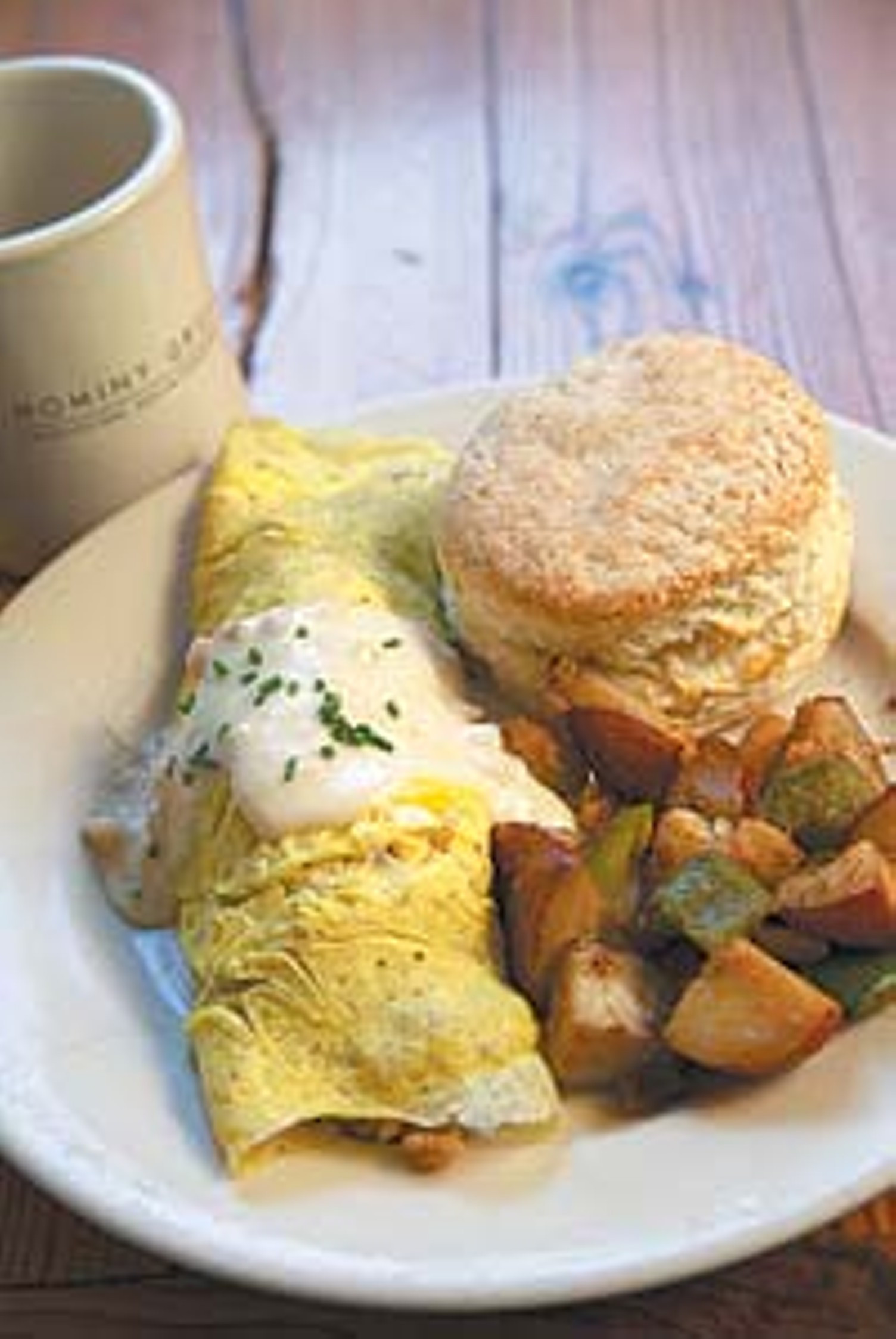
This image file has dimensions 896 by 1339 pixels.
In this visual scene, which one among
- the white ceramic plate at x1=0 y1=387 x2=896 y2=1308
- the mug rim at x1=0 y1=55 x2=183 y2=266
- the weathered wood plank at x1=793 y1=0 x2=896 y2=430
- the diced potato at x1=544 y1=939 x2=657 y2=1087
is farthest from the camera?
the weathered wood plank at x1=793 y1=0 x2=896 y2=430

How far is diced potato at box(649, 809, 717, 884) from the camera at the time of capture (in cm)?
110

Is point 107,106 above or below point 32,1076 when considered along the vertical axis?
above

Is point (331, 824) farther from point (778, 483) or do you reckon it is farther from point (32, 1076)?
point (778, 483)

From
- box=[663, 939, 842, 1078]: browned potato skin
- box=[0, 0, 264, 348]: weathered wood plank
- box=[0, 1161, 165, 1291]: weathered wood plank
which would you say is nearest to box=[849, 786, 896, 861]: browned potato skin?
box=[663, 939, 842, 1078]: browned potato skin

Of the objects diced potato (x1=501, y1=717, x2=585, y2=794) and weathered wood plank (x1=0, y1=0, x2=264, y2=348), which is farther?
weathered wood plank (x1=0, y1=0, x2=264, y2=348)

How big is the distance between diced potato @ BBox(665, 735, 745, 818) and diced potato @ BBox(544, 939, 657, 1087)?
128 mm

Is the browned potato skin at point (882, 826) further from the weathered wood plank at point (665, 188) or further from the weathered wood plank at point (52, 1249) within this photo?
the weathered wood plank at point (665, 188)

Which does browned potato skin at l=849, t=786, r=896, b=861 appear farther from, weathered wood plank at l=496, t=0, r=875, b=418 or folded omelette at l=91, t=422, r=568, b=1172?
weathered wood plank at l=496, t=0, r=875, b=418

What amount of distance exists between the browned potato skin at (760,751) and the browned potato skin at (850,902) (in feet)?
0.35

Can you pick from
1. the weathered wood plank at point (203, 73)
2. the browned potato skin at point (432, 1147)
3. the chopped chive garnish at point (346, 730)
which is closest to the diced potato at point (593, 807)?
the chopped chive garnish at point (346, 730)

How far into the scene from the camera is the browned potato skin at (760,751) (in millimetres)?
1162

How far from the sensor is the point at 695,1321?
100 centimetres

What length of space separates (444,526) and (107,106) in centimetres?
45

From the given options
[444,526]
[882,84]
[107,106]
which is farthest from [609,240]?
[444,526]
